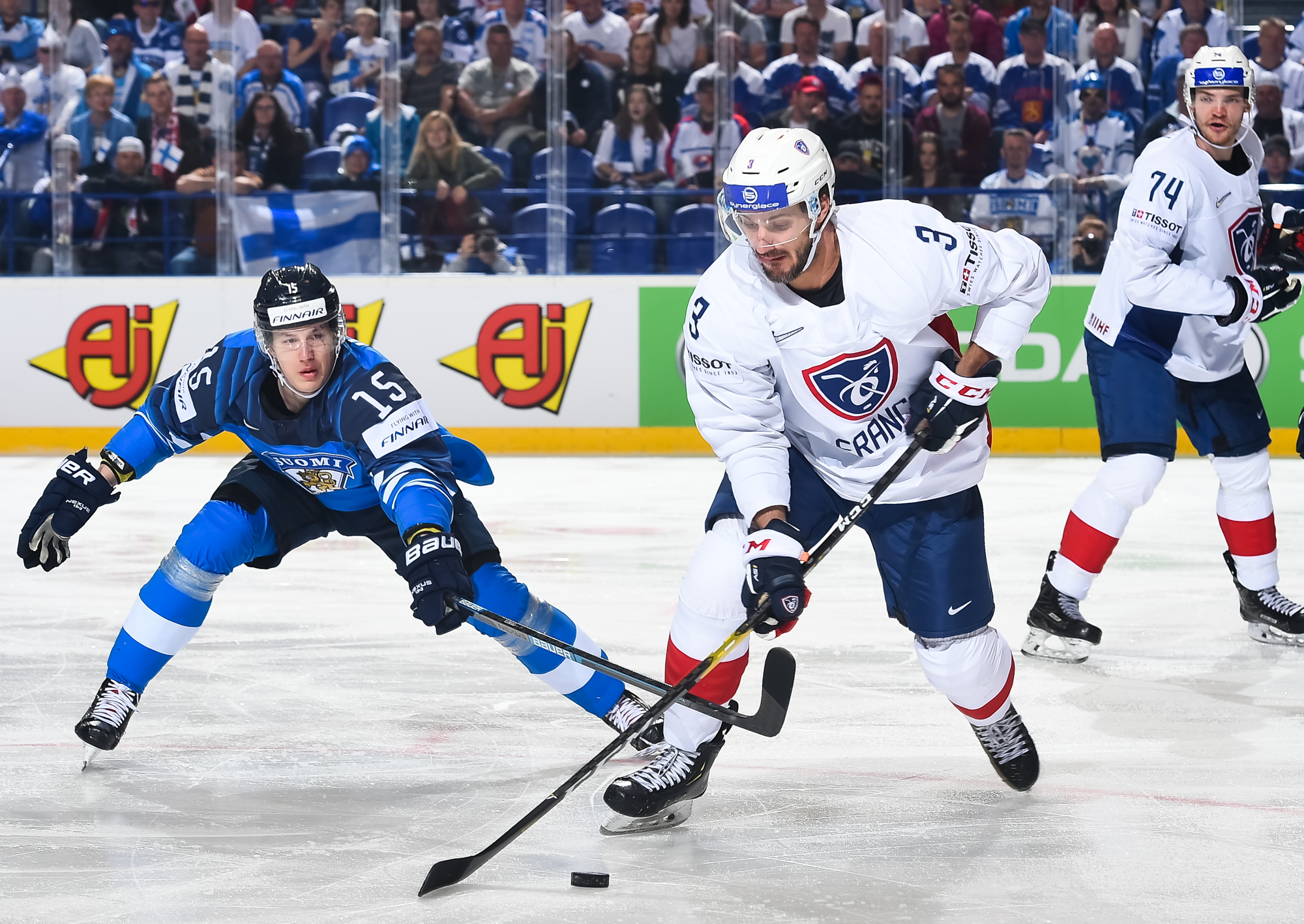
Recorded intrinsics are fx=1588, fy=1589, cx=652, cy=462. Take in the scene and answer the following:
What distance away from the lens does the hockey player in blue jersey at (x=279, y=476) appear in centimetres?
274

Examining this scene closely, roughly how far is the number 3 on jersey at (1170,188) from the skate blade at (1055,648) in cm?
104

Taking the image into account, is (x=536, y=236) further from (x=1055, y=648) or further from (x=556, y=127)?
(x=1055, y=648)

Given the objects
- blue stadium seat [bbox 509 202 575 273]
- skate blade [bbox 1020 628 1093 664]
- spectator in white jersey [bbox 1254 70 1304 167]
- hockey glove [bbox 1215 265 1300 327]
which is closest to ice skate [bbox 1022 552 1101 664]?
skate blade [bbox 1020 628 1093 664]

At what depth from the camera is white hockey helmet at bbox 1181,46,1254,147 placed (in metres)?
3.65

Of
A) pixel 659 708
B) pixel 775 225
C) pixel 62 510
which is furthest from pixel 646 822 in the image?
pixel 62 510

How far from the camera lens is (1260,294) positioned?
12.2 feet

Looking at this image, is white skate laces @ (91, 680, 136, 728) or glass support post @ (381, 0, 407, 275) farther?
glass support post @ (381, 0, 407, 275)

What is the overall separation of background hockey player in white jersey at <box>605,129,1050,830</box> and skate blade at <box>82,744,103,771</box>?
1.00 m

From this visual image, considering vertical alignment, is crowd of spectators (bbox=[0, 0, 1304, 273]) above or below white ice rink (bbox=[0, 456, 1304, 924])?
above

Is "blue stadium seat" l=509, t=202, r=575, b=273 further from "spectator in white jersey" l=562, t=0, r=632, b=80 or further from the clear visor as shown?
the clear visor

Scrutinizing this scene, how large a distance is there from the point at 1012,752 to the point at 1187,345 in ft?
4.97

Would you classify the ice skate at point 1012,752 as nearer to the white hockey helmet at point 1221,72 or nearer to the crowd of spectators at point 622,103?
the white hockey helmet at point 1221,72

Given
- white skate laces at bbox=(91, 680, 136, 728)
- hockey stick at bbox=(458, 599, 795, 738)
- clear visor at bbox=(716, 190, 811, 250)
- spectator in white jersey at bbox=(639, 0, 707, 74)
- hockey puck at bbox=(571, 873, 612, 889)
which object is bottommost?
hockey puck at bbox=(571, 873, 612, 889)

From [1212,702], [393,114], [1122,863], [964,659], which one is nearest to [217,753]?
[964,659]
